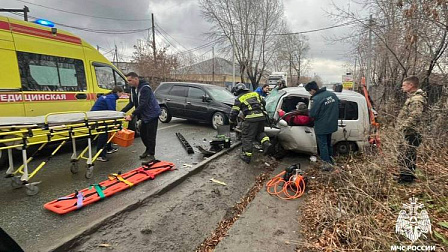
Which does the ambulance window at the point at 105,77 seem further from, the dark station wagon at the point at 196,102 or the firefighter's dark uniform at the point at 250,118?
the firefighter's dark uniform at the point at 250,118

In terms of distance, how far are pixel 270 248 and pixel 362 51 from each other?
487 inches

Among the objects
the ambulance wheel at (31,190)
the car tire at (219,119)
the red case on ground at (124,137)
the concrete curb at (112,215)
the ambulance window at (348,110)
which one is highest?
the ambulance window at (348,110)

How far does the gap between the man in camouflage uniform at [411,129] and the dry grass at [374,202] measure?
123mm

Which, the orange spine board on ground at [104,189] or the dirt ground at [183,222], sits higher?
the orange spine board on ground at [104,189]

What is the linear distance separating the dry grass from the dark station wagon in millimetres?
5119

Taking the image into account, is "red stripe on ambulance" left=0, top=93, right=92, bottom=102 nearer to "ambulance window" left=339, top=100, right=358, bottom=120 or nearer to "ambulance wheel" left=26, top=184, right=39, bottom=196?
"ambulance wheel" left=26, top=184, right=39, bottom=196

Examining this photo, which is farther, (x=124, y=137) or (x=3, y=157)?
(x=124, y=137)

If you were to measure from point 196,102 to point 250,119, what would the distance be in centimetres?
440

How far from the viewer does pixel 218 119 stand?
9000 millimetres

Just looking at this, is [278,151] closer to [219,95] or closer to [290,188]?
[290,188]

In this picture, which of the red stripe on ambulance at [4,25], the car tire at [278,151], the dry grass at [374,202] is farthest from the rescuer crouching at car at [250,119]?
the red stripe on ambulance at [4,25]

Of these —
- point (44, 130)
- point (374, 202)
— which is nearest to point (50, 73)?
point (44, 130)

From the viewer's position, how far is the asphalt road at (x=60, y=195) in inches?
108

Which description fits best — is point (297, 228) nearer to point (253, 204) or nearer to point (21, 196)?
point (253, 204)
